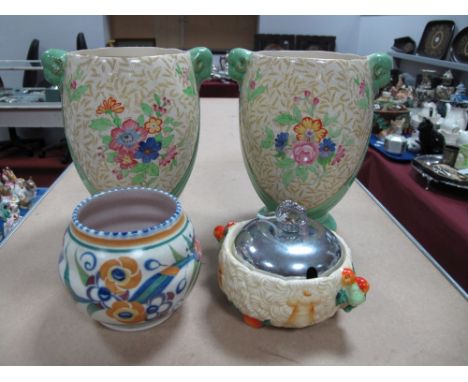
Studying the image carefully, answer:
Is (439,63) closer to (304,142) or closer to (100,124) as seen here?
(304,142)

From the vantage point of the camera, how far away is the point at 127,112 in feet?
1.43

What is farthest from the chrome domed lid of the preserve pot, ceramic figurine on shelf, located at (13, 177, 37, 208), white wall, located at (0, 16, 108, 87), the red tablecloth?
white wall, located at (0, 16, 108, 87)

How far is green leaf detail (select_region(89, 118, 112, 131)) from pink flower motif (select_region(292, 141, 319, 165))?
211 mm

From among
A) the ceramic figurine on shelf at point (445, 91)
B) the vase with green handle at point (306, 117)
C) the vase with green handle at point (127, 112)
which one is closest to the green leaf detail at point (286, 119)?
the vase with green handle at point (306, 117)

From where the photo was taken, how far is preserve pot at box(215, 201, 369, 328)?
14.1 inches

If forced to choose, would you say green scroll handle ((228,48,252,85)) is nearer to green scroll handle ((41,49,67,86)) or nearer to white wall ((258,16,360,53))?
Answer: green scroll handle ((41,49,67,86))

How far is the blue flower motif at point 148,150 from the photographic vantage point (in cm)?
45

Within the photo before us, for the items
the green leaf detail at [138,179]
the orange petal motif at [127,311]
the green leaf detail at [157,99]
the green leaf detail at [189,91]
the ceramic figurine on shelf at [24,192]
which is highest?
the green leaf detail at [189,91]

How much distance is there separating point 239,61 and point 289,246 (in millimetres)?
240

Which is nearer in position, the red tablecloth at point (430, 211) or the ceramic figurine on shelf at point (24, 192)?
the red tablecloth at point (430, 211)

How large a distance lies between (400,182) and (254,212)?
0.52 m

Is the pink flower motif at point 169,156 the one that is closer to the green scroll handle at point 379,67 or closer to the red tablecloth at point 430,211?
the green scroll handle at point 379,67

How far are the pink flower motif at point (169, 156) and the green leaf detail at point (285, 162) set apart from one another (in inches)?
4.9

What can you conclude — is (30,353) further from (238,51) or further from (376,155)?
(376,155)
